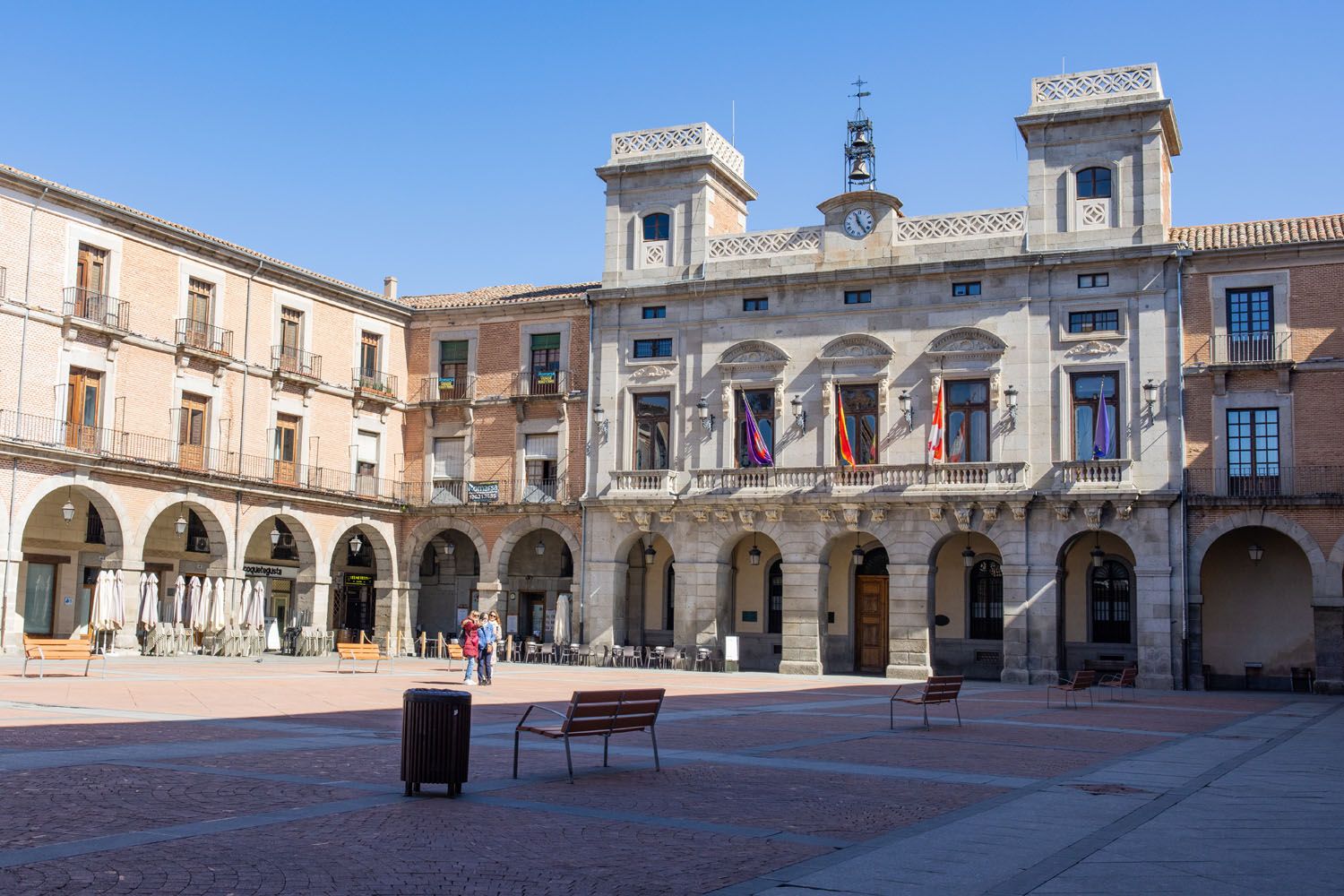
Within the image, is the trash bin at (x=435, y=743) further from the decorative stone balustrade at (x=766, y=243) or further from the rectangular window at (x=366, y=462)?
the rectangular window at (x=366, y=462)

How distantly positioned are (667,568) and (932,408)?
1060 cm

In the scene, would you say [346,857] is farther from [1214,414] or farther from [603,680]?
[1214,414]

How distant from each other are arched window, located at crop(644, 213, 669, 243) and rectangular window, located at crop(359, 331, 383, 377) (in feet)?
33.2

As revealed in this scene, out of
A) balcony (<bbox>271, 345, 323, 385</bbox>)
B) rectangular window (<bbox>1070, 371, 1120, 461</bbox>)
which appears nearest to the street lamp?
rectangular window (<bbox>1070, 371, 1120, 461</bbox>)

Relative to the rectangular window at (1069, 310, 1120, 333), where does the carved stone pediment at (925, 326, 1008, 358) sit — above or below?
below

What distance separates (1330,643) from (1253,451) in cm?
520

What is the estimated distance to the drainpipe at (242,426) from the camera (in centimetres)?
3828

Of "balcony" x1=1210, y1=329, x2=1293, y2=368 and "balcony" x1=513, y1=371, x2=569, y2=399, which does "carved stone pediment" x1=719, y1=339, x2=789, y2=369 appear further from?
"balcony" x1=1210, y1=329, x2=1293, y2=368

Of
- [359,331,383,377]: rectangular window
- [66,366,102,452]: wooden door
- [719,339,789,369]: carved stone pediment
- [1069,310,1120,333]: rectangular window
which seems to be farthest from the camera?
[359,331,383,377]: rectangular window

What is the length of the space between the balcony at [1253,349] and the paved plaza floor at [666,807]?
16396 millimetres

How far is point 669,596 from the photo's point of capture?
42.3m

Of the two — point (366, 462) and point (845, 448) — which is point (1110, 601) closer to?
point (845, 448)

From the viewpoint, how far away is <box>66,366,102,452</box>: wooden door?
112 ft

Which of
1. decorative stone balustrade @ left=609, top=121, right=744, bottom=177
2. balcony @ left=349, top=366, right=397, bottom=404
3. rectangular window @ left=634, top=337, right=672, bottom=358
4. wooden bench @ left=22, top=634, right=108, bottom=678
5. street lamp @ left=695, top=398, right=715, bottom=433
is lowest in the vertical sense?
wooden bench @ left=22, top=634, right=108, bottom=678
